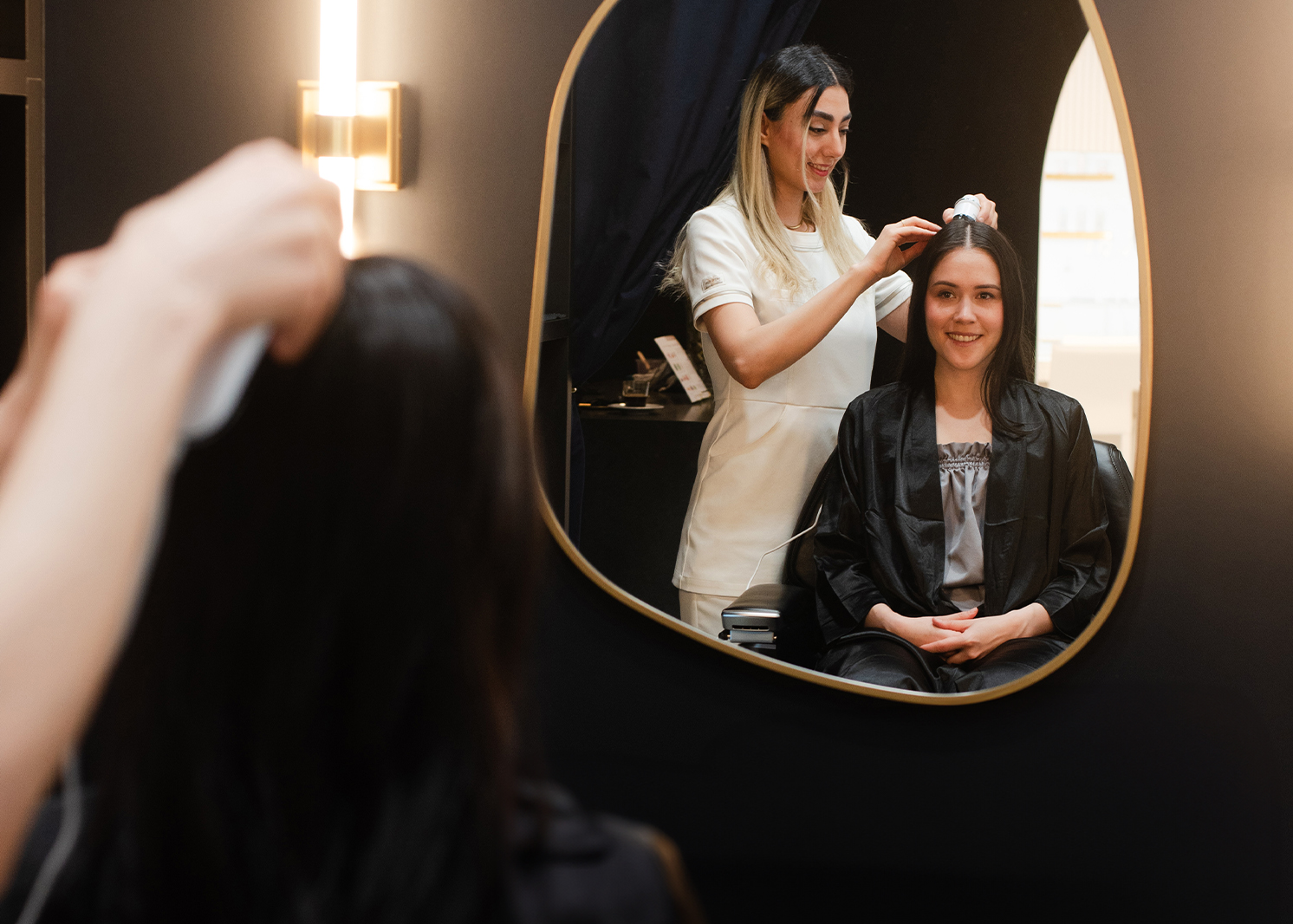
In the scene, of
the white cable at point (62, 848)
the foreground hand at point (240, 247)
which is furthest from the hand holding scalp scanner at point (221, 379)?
the white cable at point (62, 848)

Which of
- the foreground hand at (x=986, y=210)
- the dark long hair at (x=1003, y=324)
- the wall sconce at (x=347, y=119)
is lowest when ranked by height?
the dark long hair at (x=1003, y=324)

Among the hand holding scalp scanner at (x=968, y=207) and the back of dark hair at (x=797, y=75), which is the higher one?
the back of dark hair at (x=797, y=75)

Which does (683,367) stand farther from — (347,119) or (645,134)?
(347,119)

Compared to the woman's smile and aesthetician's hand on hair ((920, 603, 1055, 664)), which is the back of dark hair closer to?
the woman's smile

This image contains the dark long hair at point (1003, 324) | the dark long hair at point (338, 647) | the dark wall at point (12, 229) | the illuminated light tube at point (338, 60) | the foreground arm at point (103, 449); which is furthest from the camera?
the dark wall at point (12, 229)

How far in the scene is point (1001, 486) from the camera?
143 centimetres

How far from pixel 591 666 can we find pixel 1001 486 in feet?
2.24

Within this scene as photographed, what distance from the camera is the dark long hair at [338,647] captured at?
433mm

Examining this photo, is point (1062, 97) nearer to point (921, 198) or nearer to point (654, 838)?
point (921, 198)

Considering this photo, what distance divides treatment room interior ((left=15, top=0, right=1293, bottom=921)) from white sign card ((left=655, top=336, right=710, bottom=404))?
25 cm

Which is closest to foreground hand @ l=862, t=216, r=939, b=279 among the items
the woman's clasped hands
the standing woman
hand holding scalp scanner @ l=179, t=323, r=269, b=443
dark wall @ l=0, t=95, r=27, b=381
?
the standing woman

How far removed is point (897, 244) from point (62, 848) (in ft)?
4.02

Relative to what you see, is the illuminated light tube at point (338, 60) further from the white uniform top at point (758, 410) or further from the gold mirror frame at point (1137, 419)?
the white uniform top at point (758, 410)

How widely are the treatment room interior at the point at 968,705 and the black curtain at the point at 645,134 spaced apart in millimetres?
87
